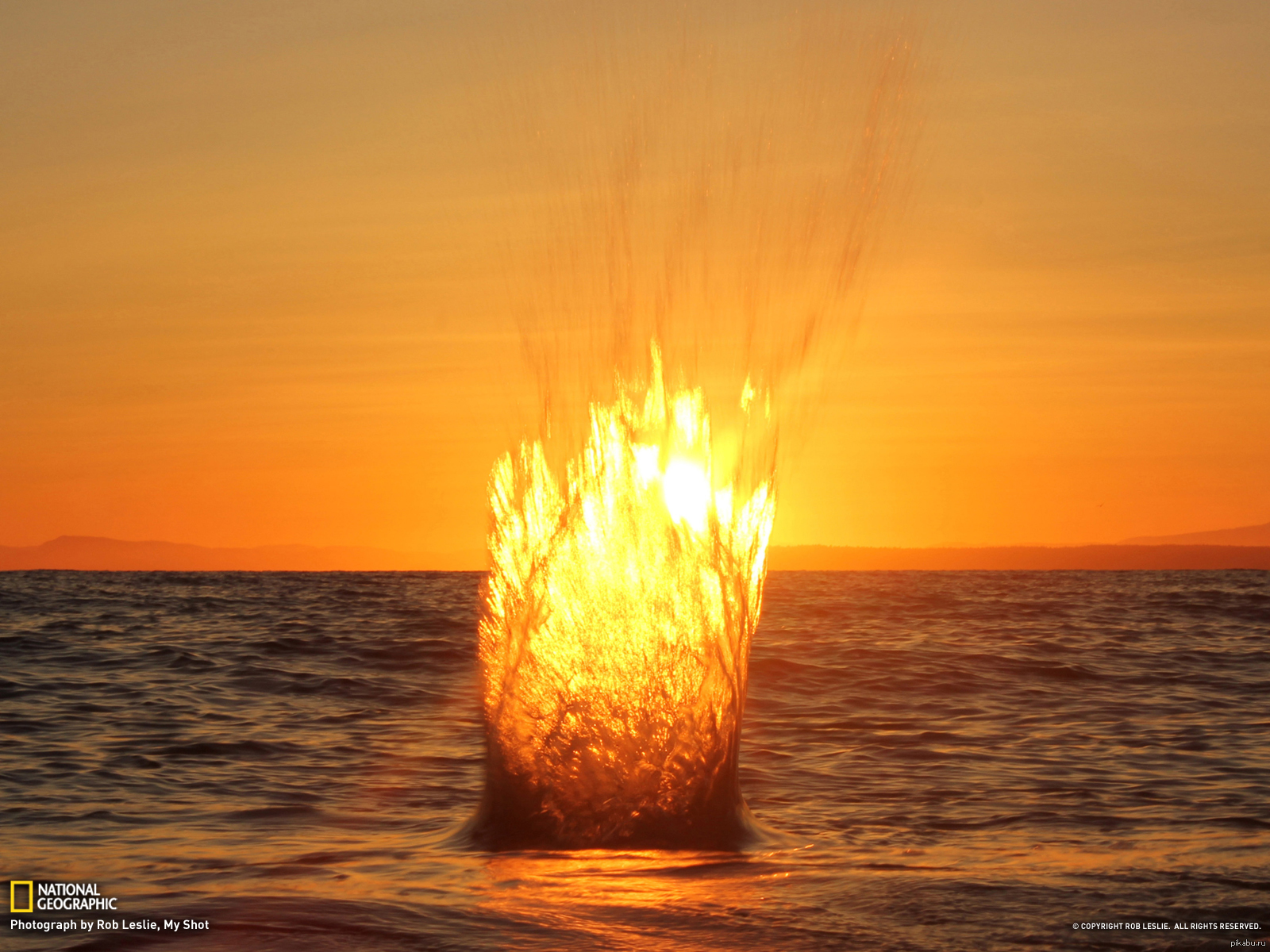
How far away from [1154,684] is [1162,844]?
438 inches

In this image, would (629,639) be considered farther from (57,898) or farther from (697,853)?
(57,898)

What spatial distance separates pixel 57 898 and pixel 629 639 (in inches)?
172

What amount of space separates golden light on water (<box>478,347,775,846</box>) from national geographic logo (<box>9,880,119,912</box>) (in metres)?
2.86

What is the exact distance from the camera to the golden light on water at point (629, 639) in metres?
9.39

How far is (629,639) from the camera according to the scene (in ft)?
32.0

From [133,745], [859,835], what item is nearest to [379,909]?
[859,835]

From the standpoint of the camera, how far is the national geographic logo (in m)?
7.22

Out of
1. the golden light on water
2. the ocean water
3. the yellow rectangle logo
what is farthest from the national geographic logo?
the golden light on water

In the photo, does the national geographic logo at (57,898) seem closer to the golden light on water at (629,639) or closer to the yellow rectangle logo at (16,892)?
the yellow rectangle logo at (16,892)

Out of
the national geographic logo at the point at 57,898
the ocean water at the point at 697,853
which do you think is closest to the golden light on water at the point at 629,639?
the ocean water at the point at 697,853

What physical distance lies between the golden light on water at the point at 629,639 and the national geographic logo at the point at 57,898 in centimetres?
286

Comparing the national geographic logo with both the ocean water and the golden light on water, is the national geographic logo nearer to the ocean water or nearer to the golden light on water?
the ocean water

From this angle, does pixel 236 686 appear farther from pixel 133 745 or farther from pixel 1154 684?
pixel 1154 684

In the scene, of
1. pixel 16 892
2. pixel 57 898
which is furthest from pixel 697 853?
pixel 16 892
